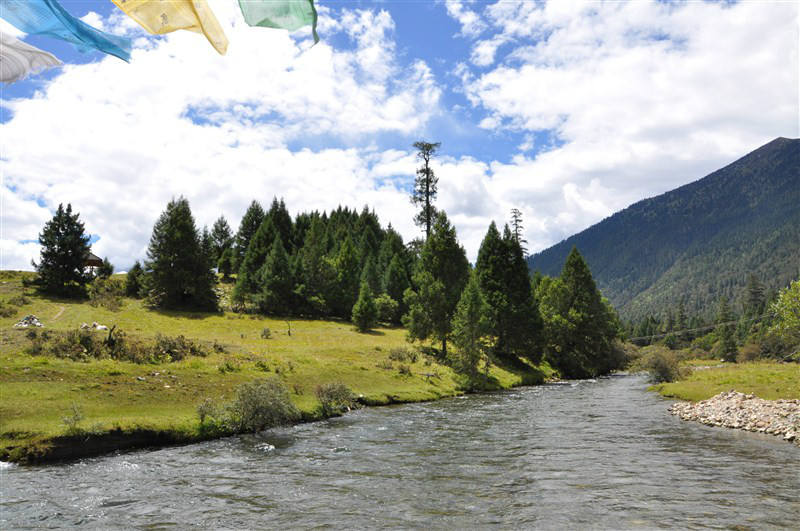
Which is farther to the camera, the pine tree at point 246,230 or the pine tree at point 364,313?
the pine tree at point 246,230

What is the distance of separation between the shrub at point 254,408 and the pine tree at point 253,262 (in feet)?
180

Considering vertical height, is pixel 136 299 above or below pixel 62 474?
above

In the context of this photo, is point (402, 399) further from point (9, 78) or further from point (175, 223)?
point (175, 223)

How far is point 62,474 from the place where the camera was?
62.9 ft

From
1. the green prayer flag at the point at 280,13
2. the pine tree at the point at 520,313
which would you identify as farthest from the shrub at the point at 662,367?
the green prayer flag at the point at 280,13

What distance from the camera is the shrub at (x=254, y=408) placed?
93.6ft

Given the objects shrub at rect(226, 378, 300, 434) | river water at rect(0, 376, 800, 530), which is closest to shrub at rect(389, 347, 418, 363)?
shrub at rect(226, 378, 300, 434)

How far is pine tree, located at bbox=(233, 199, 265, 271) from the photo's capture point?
385ft

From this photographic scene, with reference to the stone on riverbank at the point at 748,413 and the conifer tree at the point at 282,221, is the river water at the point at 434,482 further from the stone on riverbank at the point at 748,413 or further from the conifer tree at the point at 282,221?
the conifer tree at the point at 282,221

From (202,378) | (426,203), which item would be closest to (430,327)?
(202,378)

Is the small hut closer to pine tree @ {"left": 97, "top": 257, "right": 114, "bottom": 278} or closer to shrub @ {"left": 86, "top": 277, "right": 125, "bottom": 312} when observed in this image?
pine tree @ {"left": 97, "top": 257, "right": 114, "bottom": 278}

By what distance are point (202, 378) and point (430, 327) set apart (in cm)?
2929

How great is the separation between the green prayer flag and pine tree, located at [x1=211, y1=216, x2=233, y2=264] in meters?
129

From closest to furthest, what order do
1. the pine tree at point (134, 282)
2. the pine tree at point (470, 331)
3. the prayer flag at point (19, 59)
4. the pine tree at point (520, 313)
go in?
the prayer flag at point (19, 59) → the pine tree at point (470, 331) → the pine tree at point (520, 313) → the pine tree at point (134, 282)
